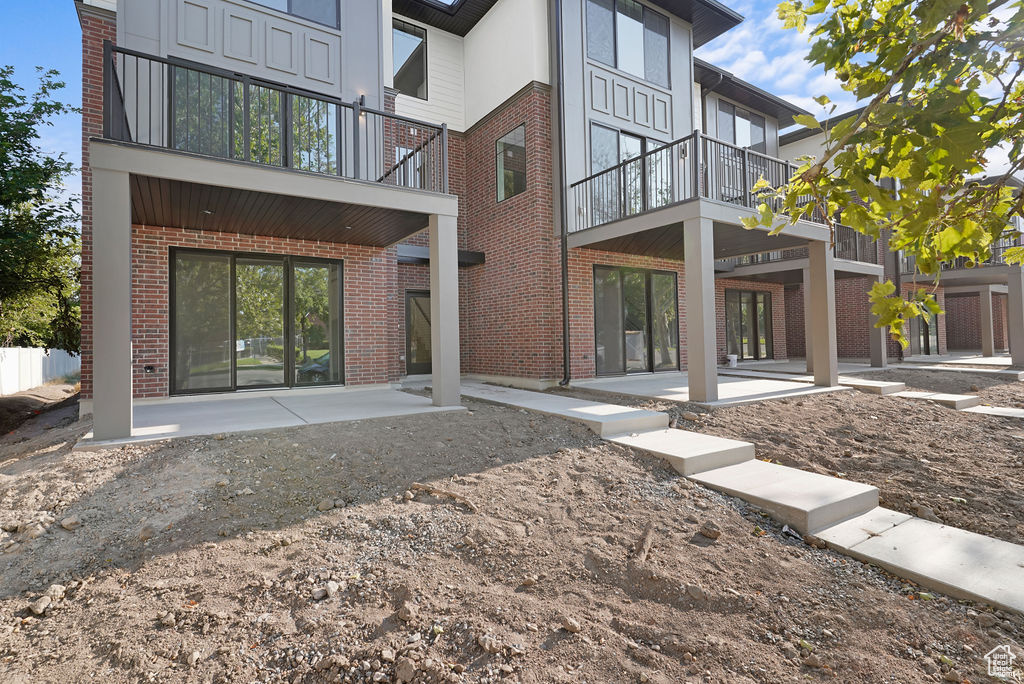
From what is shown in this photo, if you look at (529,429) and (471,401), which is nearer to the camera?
(529,429)

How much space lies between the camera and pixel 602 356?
10.2 metres

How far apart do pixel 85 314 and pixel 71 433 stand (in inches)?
83.3

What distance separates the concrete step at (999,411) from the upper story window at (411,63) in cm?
1216

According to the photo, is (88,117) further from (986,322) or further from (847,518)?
(986,322)

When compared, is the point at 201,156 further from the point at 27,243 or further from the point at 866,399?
the point at 866,399

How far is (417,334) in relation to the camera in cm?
1169

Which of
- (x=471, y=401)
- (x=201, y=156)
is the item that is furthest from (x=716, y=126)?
(x=201, y=156)

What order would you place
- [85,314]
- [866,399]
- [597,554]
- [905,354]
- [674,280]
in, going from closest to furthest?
[597,554] → [85,314] → [866,399] → [674,280] → [905,354]

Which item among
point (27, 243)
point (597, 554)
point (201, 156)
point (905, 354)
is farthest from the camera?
point (905, 354)

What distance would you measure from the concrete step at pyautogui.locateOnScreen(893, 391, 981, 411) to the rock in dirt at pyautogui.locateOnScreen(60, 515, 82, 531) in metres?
11.1

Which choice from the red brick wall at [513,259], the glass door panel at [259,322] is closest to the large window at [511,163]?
the red brick wall at [513,259]

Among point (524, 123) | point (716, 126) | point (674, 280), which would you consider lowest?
point (674, 280)

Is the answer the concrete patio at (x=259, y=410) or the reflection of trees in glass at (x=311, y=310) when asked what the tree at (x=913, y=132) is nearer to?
the concrete patio at (x=259, y=410)

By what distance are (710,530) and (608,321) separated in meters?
7.08
